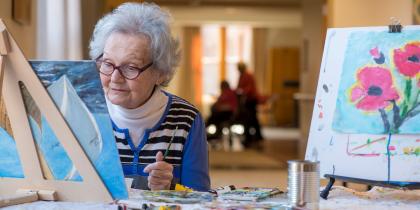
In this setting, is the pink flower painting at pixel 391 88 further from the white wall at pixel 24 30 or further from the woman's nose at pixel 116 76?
the white wall at pixel 24 30

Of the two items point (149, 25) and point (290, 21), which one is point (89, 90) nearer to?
point (149, 25)

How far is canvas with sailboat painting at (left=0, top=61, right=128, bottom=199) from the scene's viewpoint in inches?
60.5

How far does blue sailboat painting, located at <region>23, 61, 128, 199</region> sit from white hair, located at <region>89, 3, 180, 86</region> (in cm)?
47

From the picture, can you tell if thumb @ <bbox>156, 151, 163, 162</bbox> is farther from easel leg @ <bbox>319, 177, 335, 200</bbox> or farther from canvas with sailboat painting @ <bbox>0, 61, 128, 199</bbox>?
easel leg @ <bbox>319, 177, 335, 200</bbox>

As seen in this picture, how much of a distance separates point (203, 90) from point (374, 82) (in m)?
15.4

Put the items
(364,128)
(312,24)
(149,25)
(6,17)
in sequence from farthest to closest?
1. (312,24)
2. (6,17)
3. (149,25)
4. (364,128)

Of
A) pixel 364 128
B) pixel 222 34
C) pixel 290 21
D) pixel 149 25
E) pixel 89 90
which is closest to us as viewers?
pixel 89 90

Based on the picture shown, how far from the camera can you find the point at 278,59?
663 inches

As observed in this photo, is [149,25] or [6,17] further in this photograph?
[6,17]

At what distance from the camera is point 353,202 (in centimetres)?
168

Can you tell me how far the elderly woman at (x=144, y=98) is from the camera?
77.6 inches

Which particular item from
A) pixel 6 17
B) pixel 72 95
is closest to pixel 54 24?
pixel 6 17

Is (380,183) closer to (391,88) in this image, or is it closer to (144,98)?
(391,88)

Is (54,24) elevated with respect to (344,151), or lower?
elevated
